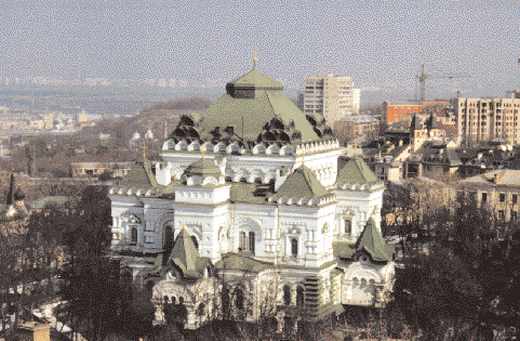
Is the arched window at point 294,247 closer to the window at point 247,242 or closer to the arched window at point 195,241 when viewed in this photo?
the window at point 247,242

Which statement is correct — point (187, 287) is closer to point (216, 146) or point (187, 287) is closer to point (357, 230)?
point (216, 146)

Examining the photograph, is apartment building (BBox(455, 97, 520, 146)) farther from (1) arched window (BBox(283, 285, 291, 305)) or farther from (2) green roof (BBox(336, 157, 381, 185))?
(1) arched window (BBox(283, 285, 291, 305))

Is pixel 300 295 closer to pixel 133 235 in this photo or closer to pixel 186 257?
pixel 186 257

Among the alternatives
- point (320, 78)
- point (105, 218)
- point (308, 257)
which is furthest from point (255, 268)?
point (320, 78)

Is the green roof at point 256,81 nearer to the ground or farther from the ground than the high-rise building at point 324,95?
farther from the ground

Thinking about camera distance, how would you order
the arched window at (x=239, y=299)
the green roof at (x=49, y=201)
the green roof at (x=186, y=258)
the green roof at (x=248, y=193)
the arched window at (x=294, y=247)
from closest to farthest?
the green roof at (x=186, y=258)
the arched window at (x=239, y=299)
the arched window at (x=294, y=247)
the green roof at (x=248, y=193)
the green roof at (x=49, y=201)

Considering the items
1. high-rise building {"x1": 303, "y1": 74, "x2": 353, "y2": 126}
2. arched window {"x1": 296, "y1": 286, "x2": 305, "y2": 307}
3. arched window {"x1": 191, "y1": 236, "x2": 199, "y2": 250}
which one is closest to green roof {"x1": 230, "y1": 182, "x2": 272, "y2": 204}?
arched window {"x1": 191, "y1": 236, "x2": 199, "y2": 250}

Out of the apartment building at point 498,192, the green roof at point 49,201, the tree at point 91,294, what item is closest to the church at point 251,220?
the tree at point 91,294

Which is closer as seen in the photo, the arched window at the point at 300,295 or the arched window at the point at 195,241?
the arched window at the point at 300,295
